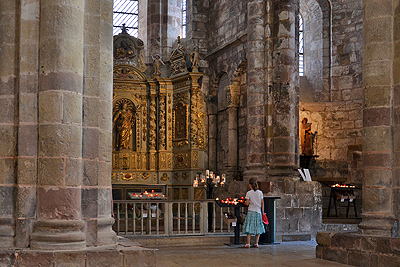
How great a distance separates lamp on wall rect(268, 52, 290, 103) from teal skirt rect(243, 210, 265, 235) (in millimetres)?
4120

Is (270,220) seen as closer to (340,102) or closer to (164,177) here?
(164,177)

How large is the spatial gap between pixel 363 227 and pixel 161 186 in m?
10.3

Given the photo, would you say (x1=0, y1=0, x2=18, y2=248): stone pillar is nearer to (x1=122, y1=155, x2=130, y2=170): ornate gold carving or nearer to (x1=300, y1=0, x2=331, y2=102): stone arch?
(x1=122, y1=155, x2=130, y2=170): ornate gold carving

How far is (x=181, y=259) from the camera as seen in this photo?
9.96 m

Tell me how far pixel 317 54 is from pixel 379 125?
11.9 meters

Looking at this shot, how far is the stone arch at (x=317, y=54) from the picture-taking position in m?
20.3

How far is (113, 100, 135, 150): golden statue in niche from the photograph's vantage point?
1914cm

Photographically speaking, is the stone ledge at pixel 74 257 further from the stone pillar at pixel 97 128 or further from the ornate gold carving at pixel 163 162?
the ornate gold carving at pixel 163 162

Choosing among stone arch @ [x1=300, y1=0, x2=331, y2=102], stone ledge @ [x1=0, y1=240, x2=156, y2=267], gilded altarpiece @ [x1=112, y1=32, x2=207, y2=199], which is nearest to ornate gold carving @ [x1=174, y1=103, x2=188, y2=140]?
gilded altarpiece @ [x1=112, y1=32, x2=207, y2=199]

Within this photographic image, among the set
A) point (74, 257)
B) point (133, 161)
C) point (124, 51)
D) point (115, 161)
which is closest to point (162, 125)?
point (133, 161)

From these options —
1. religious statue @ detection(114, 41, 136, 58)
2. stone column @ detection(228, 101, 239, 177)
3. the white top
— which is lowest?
the white top

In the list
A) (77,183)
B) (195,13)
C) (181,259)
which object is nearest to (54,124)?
(77,183)

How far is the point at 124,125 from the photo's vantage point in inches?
754

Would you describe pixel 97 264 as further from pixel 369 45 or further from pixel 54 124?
pixel 369 45
